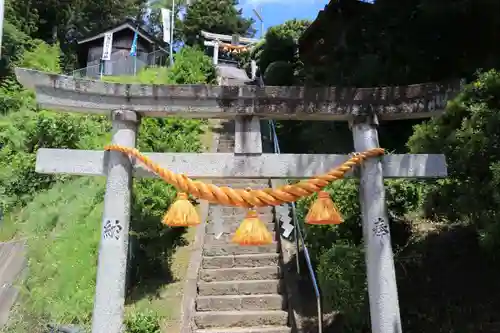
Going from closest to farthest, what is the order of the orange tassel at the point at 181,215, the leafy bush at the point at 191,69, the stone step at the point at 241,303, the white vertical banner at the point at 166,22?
the orange tassel at the point at 181,215 → the stone step at the point at 241,303 → the leafy bush at the point at 191,69 → the white vertical banner at the point at 166,22

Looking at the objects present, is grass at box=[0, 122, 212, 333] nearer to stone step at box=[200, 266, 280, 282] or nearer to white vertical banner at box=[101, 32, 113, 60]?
stone step at box=[200, 266, 280, 282]

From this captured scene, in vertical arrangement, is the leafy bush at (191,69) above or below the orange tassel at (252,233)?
above

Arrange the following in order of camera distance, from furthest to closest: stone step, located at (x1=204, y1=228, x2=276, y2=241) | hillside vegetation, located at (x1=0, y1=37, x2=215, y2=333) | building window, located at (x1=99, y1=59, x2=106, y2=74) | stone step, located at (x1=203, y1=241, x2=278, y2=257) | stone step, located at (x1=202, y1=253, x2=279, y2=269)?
building window, located at (x1=99, y1=59, x2=106, y2=74) → stone step, located at (x1=204, y1=228, x2=276, y2=241) → stone step, located at (x1=203, y1=241, x2=278, y2=257) → stone step, located at (x1=202, y1=253, x2=279, y2=269) → hillside vegetation, located at (x1=0, y1=37, x2=215, y2=333)

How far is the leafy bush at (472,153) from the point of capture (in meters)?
4.54

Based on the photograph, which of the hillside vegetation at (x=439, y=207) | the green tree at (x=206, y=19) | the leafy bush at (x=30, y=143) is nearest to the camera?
the hillside vegetation at (x=439, y=207)

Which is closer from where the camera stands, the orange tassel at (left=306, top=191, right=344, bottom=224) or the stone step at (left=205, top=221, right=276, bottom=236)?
the orange tassel at (left=306, top=191, right=344, bottom=224)

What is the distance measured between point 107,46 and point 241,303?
Result: 73.0 feet

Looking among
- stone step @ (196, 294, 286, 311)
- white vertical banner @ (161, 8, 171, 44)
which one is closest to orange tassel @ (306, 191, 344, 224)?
stone step @ (196, 294, 286, 311)

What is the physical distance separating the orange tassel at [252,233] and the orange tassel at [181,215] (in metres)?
0.47

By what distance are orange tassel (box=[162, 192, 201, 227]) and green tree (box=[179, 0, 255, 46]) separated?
106 ft

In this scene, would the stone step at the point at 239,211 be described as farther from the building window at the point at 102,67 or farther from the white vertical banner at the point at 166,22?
the white vertical banner at the point at 166,22

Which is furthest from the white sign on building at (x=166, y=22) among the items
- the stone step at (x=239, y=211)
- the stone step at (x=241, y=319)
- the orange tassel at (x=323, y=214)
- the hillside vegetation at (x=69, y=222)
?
the orange tassel at (x=323, y=214)

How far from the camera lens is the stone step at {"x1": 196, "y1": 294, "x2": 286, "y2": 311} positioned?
653 cm

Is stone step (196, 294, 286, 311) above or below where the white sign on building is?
below
